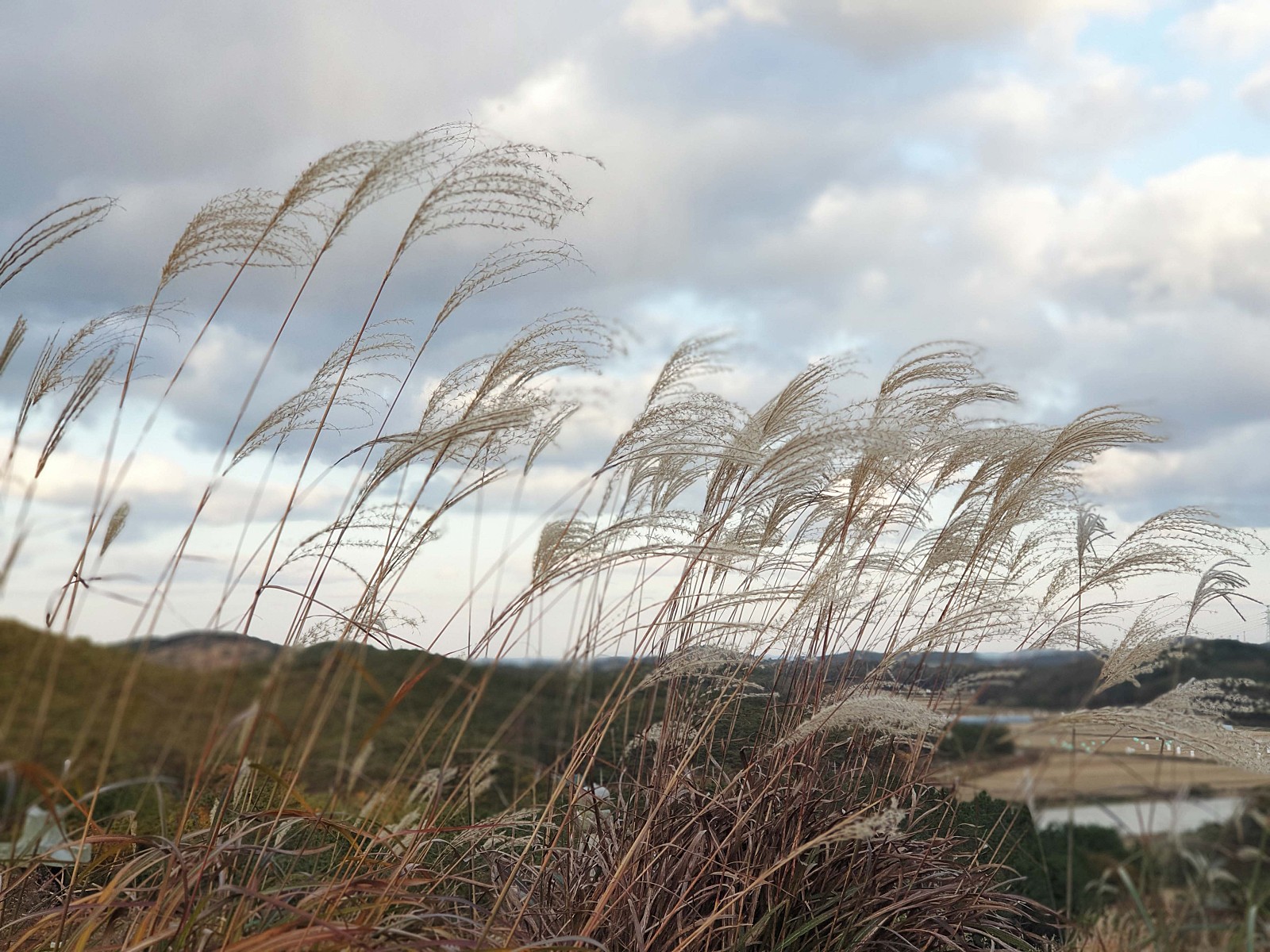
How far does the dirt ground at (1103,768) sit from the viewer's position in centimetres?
209

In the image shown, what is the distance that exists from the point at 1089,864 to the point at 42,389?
6644 millimetres

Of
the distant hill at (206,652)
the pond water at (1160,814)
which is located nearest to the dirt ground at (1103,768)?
the pond water at (1160,814)

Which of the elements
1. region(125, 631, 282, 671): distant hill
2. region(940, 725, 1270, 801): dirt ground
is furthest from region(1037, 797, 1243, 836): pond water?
region(125, 631, 282, 671): distant hill

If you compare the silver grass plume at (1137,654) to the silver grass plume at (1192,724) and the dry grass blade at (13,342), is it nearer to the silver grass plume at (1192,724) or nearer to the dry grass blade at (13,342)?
the silver grass plume at (1192,724)

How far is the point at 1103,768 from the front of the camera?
7.94ft

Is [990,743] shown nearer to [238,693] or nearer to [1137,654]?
[1137,654]

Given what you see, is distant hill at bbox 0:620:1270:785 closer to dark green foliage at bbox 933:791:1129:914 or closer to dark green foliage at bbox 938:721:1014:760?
dark green foliage at bbox 938:721:1014:760

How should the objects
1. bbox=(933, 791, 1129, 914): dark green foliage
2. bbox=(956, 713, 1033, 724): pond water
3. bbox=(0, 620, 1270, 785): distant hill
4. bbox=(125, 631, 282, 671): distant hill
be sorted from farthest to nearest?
bbox=(933, 791, 1129, 914): dark green foliage < bbox=(956, 713, 1033, 724): pond water < bbox=(125, 631, 282, 671): distant hill < bbox=(0, 620, 1270, 785): distant hill

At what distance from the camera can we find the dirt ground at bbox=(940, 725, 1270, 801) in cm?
209

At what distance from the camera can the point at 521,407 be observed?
2.14 meters

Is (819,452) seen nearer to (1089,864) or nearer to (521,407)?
(521,407)

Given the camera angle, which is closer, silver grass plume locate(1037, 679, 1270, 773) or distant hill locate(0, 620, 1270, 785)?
distant hill locate(0, 620, 1270, 785)

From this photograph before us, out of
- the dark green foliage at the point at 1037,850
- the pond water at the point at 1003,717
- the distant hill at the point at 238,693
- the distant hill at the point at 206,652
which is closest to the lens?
the distant hill at the point at 238,693

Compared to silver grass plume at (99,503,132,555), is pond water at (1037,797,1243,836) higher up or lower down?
lower down
